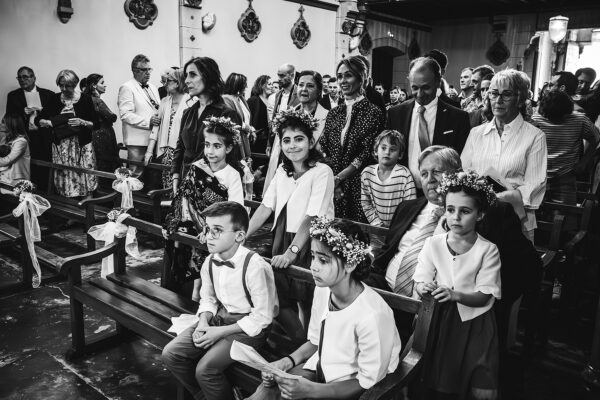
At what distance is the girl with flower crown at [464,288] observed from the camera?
228 centimetres

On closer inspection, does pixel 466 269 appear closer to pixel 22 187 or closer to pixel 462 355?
pixel 462 355

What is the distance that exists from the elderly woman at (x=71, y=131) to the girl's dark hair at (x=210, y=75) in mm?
3391

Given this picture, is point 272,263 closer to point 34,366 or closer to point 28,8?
point 34,366

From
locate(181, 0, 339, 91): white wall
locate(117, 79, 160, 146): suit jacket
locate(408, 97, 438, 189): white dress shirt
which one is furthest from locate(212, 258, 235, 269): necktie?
locate(181, 0, 339, 91): white wall

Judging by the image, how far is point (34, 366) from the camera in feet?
10.6

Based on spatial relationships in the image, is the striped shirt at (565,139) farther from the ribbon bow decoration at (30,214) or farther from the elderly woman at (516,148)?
the ribbon bow decoration at (30,214)

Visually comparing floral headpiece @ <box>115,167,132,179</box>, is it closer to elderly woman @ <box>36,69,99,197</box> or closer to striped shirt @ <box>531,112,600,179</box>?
elderly woman @ <box>36,69,99,197</box>

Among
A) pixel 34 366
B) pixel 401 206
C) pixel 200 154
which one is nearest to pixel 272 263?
pixel 401 206

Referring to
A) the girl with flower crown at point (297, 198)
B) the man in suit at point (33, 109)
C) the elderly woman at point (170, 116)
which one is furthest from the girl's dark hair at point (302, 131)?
the man in suit at point (33, 109)

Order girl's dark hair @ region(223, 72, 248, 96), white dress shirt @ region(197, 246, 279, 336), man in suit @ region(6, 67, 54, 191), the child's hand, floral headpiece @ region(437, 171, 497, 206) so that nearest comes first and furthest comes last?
the child's hand, floral headpiece @ region(437, 171, 497, 206), white dress shirt @ region(197, 246, 279, 336), girl's dark hair @ region(223, 72, 248, 96), man in suit @ region(6, 67, 54, 191)

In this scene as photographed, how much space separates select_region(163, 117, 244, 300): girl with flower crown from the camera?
316 cm

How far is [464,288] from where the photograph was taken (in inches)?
91.1

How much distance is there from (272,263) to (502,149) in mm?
1563

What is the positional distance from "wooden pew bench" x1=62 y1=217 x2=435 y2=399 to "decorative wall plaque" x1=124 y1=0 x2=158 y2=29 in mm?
6020
